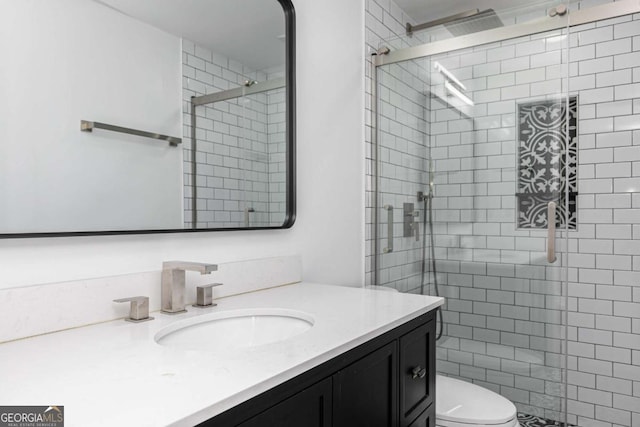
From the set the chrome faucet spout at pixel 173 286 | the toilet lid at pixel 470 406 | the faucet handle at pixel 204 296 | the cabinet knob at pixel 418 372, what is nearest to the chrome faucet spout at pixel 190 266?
the chrome faucet spout at pixel 173 286

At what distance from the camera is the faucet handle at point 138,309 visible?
47.2 inches

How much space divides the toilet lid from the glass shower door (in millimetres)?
372

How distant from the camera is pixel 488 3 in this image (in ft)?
9.24

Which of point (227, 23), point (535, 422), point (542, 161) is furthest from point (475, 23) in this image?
point (535, 422)

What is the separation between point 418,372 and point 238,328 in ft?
1.94

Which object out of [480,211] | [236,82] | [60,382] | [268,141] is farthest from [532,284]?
[60,382]

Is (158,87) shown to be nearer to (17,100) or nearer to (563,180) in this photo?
(17,100)

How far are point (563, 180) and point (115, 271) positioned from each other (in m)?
1.90

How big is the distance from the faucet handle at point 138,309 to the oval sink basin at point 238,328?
10 cm

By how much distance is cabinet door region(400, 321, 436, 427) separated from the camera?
4.35 ft

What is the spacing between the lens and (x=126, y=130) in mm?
1255

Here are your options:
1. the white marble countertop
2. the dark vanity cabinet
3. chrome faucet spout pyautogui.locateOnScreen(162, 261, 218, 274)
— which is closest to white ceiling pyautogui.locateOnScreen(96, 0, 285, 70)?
chrome faucet spout pyautogui.locateOnScreen(162, 261, 218, 274)
